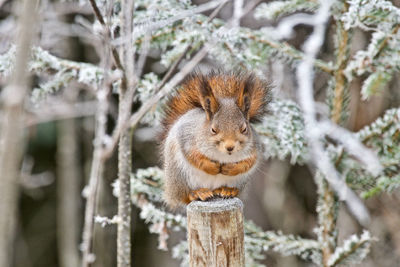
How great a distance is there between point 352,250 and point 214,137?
68cm

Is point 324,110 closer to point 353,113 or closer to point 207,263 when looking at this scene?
point 353,113

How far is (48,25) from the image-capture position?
351 centimetres

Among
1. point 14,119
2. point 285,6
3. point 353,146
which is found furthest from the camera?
point 285,6

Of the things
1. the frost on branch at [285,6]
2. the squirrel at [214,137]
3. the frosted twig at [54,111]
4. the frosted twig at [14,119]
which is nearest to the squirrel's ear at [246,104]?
the squirrel at [214,137]

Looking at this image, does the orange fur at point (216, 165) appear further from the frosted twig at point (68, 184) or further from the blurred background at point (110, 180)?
the frosted twig at point (68, 184)

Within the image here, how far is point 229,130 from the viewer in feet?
5.17

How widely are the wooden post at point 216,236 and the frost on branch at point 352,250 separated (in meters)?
0.56

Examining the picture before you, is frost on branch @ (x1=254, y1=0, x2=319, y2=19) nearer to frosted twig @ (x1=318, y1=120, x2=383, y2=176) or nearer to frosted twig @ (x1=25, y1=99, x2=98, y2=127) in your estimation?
frosted twig @ (x1=318, y1=120, x2=383, y2=176)

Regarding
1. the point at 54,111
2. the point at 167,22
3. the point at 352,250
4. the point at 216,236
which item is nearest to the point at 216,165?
the point at 216,236

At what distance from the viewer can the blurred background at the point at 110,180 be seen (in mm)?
2871

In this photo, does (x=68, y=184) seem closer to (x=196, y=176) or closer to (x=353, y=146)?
(x=196, y=176)

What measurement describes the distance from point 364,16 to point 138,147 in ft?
10.8

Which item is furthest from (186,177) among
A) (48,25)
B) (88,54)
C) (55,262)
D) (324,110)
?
(55,262)

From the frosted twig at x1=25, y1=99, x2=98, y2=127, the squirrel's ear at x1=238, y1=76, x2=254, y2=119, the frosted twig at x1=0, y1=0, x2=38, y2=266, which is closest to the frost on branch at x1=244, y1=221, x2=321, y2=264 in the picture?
the squirrel's ear at x1=238, y1=76, x2=254, y2=119
